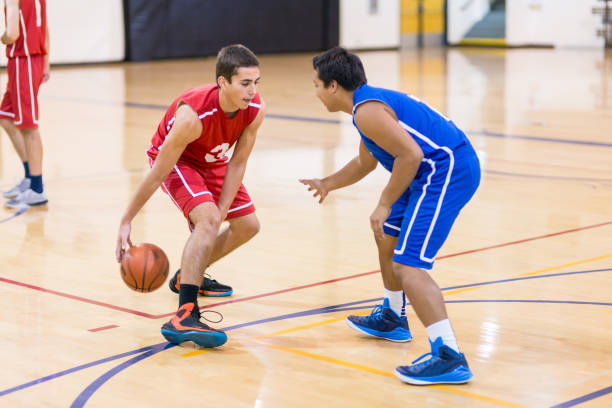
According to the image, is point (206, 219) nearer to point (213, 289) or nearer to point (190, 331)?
point (190, 331)

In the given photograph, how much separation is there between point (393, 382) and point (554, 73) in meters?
15.1

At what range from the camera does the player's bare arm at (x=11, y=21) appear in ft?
22.7

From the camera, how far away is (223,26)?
883 inches

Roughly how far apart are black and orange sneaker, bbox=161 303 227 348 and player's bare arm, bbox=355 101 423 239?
824mm

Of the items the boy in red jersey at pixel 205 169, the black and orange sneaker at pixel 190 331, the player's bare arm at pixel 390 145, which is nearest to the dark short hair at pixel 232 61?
the boy in red jersey at pixel 205 169

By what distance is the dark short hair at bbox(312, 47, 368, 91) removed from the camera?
3.83 metres

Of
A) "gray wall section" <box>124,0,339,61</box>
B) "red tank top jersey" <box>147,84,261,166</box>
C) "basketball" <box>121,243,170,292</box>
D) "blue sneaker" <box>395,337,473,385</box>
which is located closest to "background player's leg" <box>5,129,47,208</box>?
"red tank top jersey" <box>147,84,261,166</box>

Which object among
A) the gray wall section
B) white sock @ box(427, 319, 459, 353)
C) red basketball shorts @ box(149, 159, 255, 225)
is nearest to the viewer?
white sock @ box(427, 319, 459, 353)

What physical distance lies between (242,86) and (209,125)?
0.88ft

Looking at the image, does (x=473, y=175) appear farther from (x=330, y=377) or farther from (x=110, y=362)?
(x=110, y=362)

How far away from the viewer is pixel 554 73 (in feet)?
58.9

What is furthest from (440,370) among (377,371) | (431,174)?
(431,174)

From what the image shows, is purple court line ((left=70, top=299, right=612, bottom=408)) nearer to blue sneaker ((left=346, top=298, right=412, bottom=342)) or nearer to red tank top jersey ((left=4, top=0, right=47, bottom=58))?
blue sneaker ((left=346, top=298, right=412, bottom=342))

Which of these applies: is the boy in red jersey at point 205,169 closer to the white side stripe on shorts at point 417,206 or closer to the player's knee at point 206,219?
the player's knee at point 206,219
